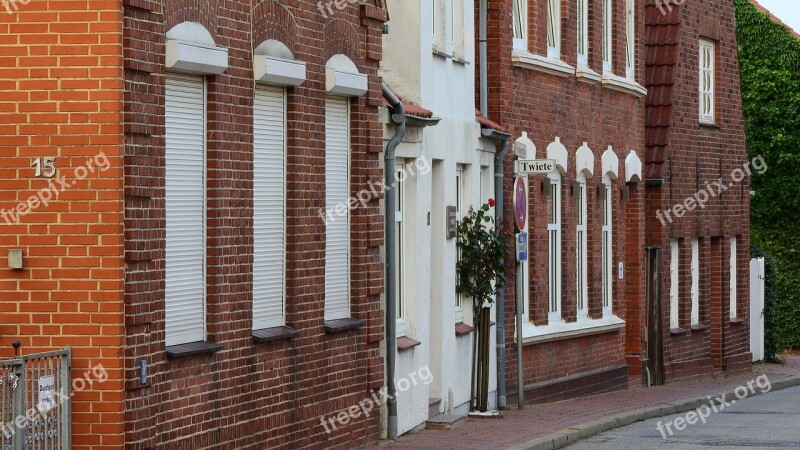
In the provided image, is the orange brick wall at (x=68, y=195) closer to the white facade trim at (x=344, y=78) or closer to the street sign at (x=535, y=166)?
the white facade trim at (x=344, y=78)

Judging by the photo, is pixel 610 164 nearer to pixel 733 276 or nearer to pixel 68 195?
pixel 733 276

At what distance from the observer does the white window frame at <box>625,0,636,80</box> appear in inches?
1075

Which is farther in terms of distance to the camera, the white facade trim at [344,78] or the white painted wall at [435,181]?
the white painted wall at [435,181]

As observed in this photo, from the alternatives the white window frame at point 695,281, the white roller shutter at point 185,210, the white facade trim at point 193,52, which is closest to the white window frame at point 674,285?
the white window frame at point 695,281

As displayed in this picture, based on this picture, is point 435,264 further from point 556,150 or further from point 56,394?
point 56,394

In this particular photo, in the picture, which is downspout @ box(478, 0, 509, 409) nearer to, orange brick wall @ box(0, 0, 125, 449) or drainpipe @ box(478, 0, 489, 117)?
drainpipe @ box(478, 0, 489, 117)

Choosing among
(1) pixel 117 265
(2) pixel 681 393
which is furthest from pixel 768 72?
(1) pixel 117 265

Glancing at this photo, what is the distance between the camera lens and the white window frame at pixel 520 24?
73.3ft

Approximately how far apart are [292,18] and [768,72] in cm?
2682

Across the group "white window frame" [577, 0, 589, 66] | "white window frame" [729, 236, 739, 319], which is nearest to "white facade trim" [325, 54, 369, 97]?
"white window frame" [577, 0, 589, 66]

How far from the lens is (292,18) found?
1340 cm

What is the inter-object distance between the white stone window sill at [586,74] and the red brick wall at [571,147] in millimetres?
97

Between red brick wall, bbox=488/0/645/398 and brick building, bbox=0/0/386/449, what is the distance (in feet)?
20.5

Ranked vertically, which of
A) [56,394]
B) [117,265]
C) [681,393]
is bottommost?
[681,393]
